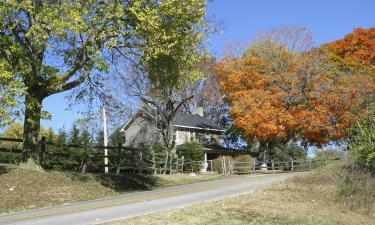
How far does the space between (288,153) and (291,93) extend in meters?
7.44

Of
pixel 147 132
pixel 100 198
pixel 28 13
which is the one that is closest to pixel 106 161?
pixel 100 198

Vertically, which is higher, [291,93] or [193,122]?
[291,93]

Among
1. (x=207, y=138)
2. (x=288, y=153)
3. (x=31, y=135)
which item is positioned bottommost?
(x=31, y=135)

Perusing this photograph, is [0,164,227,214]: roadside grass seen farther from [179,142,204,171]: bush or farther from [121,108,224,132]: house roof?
[121,108,224,132]: house roof

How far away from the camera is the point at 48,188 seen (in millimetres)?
21062

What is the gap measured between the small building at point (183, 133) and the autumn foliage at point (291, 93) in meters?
6.69

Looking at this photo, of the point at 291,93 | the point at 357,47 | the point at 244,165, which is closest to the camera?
the point at 244,165

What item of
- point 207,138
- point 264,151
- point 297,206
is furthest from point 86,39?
point 207,138

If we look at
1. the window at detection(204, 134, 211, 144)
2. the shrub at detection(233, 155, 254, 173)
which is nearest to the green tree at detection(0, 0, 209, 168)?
the shrub at detection(233, 155, 254, 173)

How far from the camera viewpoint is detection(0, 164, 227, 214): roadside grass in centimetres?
1917

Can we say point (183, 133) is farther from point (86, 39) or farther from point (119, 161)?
point (86, 39)

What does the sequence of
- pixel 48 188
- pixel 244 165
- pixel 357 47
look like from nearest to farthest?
pixel 48 188, pixel 244 165, pixel 357 47

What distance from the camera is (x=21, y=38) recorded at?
21.2 meters

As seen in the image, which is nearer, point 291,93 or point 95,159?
point 95,159
